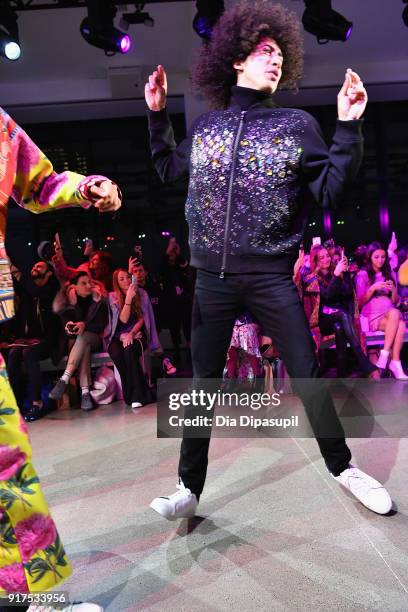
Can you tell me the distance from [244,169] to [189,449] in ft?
3.38

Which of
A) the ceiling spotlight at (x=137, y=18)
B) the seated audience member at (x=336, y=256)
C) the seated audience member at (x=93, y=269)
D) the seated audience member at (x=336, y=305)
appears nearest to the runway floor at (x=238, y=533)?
the seated audience member at (x=336, y=305)

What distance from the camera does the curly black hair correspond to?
200 cm

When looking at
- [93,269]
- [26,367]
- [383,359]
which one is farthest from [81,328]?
[383,359]

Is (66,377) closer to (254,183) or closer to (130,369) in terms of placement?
(130,369)

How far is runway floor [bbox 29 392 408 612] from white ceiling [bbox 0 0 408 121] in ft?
17.8

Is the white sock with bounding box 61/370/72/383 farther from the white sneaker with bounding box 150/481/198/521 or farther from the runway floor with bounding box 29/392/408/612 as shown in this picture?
the white sneaker with bounding box 150/481/198/521

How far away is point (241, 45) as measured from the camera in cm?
199

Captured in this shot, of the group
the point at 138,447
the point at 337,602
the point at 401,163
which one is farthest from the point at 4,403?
the point at 401,163

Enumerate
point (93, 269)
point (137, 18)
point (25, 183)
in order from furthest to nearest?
point (137, 18) < point (93, 269) < point (25, 183)

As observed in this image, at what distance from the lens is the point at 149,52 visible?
703cm

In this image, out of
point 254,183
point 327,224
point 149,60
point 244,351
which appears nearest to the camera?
point 254,183

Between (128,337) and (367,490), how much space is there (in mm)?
2842

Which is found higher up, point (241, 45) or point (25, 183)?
point (241, 45)

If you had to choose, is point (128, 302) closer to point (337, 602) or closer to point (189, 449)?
point (189, 449)
